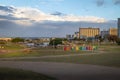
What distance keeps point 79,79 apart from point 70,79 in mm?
533

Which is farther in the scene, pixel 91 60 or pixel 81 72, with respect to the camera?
pixel 91 60

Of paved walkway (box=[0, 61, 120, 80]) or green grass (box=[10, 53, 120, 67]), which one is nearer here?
paved walkway (box=[0, 61, 120, 80])

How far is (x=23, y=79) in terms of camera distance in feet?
60.3

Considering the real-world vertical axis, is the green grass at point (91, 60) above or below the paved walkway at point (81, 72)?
below

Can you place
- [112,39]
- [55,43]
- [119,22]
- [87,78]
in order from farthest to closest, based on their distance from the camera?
[119,22] < [112,39] < [55,43] < [87,78]

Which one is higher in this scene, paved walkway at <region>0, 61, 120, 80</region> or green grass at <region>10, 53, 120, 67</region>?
paved walkway at <region>0, 61, 120, 80</region>

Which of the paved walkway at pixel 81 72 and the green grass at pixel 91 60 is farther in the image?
the green grass at pixel 91 60

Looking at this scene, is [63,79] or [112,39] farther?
[112,39]

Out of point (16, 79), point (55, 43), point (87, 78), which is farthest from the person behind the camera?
point (55, 43)

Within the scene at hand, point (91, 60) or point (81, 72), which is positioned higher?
point (81, 72)

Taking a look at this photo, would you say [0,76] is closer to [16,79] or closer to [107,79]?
[16,79]

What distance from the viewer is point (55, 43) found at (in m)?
95.6

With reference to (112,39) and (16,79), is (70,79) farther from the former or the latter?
(112,39)

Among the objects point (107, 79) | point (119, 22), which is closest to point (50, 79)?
point (107, 79)
